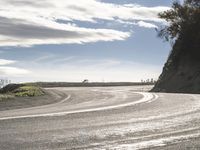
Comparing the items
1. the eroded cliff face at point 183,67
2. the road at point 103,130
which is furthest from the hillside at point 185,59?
the road at point 103,130

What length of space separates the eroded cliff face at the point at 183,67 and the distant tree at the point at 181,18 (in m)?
0.52

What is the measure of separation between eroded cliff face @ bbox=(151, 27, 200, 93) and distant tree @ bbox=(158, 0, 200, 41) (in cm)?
52

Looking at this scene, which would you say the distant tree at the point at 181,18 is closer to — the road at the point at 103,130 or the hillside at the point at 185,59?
the hillside at the point at 185,59

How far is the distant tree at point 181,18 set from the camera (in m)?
45.2

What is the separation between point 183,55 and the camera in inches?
1847

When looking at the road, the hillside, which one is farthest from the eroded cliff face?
the road

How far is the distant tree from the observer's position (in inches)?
1781

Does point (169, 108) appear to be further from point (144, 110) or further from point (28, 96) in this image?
point (28, 96)

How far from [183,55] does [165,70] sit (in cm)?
254

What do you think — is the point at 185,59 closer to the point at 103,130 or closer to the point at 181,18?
the point at 181,18

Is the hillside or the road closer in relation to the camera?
the road

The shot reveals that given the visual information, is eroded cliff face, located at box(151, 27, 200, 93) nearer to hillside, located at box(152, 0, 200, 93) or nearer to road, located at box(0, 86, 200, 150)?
hillside, located at box(152, 0, 200, 93)

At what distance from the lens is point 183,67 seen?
45438 mm

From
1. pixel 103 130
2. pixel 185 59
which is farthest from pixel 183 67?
pixel 103 130
